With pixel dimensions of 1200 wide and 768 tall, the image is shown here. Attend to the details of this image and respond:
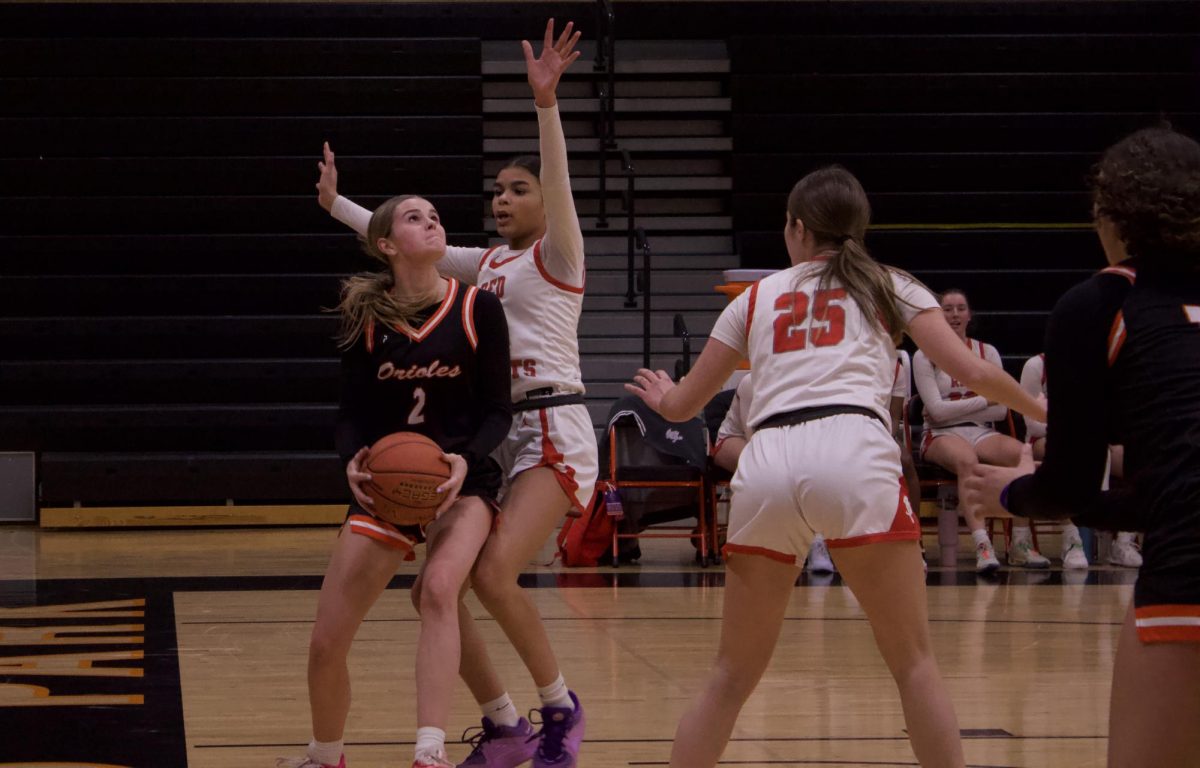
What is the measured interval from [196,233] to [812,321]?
8.93 m

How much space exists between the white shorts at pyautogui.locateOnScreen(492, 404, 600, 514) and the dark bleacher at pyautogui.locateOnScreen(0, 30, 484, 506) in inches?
249

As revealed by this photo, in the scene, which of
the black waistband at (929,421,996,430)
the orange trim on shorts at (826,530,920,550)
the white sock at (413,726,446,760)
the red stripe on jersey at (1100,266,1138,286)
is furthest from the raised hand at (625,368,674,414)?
the black waistband at (929,421,996,430)

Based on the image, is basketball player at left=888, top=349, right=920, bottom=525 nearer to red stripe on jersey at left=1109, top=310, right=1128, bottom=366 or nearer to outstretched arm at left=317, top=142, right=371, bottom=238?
outstretched arm at left=317, top=142, right=371, bottom=238

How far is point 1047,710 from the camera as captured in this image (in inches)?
174

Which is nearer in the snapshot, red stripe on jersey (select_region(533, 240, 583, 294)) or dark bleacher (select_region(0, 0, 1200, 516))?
red stripe on jersey (select_region(533, 240, 583, 294))

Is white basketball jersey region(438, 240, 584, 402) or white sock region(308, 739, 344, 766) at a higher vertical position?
white basketball jersey region(438, 240, 584, 402)

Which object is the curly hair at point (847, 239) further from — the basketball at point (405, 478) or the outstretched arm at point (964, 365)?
the basketball at point (405, 478)

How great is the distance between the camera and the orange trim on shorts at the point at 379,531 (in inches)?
133

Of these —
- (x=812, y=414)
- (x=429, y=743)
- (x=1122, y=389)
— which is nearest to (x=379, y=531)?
(x=429, y=743)

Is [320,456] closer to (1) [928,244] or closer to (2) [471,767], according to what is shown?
(1) [928,244]

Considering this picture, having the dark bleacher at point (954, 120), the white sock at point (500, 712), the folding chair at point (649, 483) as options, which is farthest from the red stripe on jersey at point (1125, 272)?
the dark bleacher at point (954, 120)

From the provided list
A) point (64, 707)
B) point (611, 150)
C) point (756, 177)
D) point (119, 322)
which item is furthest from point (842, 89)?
point (64, 707)

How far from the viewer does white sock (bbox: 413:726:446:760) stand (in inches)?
123

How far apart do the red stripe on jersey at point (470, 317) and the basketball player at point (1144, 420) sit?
65.8 inches
